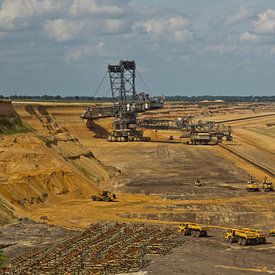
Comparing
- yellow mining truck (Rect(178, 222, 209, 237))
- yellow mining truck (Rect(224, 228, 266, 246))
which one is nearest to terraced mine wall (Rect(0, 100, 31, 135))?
yellow mining truck (Rect(178, 222, 209, 237))

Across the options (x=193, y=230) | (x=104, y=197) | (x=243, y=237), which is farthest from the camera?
(x=104, y=197)

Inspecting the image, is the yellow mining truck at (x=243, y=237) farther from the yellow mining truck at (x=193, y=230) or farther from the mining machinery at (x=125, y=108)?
the mining machinery at (x=125, y=108)

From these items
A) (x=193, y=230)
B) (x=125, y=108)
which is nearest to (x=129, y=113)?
(x=125, y=108)

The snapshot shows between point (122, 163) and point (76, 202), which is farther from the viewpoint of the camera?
point (122, 163)

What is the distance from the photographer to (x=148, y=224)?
4219 centimetres

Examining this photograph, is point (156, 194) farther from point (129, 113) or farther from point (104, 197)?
point (129, 113)

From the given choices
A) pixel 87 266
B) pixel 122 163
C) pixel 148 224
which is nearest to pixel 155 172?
pixel 122 163

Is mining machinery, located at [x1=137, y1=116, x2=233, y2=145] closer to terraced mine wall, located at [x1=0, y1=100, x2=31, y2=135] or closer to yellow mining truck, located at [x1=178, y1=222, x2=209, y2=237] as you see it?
terraced mine wall, located at [x1=0, y1=100, x2=31, y2=135]

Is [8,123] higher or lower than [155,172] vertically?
higher

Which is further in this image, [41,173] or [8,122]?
[8,122]

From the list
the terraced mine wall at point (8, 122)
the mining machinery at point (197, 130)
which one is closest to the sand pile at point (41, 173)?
the terraced mine wall at point (8, 122)

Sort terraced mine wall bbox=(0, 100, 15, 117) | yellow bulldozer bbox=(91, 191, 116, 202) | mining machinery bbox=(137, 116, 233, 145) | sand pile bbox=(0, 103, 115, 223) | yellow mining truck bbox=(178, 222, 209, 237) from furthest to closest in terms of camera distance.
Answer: mining machinery bbox=(137, 116, 233, 145), terraced mine wall bbox=(0, 100, 15, 117), yellow bulldozer bbox=(91, 191, 116, 202), sand pile bbox=(0, 103, 115, 223), yellow mining truck bbox=(178, 222, 209, 237)

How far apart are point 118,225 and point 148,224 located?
3.13 metres

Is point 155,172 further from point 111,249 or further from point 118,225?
point 111,249
